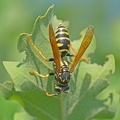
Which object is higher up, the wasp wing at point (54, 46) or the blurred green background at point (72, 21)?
the blurred green background at point (72, 21)

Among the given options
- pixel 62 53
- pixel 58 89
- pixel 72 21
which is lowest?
pixel 58 89

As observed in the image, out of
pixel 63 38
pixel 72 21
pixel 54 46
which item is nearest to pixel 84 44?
pixel 63 38

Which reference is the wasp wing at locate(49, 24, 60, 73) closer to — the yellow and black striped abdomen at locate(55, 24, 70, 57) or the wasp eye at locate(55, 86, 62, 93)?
the yellow and black striped abdomen at locate(55, 24, 70, 57)

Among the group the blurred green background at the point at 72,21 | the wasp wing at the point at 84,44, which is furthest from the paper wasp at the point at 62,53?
the blurred green background at the point at 72,21

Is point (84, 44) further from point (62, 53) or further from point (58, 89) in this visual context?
point (58, 89)

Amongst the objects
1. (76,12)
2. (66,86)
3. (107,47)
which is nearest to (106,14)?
(76,12)

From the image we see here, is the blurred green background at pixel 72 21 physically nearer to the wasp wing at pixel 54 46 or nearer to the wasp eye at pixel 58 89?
the wasp wing at pixel 54 46

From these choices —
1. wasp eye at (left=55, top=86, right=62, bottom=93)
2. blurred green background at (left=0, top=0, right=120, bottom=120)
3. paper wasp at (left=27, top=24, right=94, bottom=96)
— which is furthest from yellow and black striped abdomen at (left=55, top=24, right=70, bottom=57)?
blurred green background at (left=0, top=0, right=120, bottom=120)
